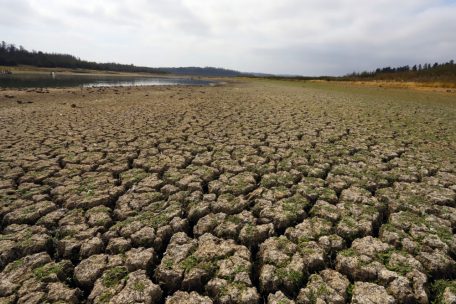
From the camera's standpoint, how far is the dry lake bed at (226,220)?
2574 mm

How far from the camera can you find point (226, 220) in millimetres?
3605

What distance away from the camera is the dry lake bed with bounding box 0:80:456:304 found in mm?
2574

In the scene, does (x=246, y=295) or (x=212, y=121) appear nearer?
(x=246, y=295)

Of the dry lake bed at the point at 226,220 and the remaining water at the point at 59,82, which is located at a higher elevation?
the remaining water at the point at 59,82

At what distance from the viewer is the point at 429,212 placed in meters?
3.81

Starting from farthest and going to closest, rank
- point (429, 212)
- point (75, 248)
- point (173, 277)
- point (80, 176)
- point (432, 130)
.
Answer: point (432, 130)
point (80, 176)
point (429, 212)
point (75, 248)
point (173, 277)

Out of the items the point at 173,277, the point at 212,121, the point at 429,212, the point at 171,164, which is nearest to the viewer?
the point at 173,277

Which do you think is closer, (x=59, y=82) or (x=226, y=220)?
(x=226, y=220)

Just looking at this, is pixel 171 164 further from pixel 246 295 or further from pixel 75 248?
pixel 246 295

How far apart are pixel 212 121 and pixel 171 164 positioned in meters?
4.51

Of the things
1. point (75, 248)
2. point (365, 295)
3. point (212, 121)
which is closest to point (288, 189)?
point (365, 295)

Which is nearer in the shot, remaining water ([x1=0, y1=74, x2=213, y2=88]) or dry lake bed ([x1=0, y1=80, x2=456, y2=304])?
dry lake bed ([x1=0, y1=80, x2=456, y2=304])

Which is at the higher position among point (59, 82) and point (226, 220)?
point (59, 82)

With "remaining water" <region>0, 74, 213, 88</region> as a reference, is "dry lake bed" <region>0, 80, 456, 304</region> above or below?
below
